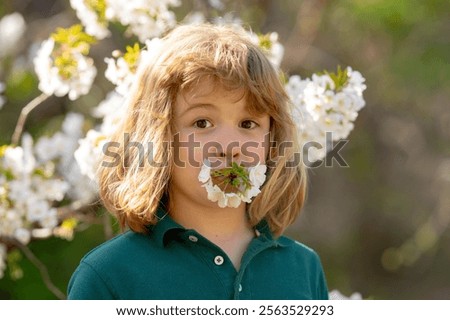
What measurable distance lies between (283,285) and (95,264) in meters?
0.44

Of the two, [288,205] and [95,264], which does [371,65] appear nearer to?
[288,205]

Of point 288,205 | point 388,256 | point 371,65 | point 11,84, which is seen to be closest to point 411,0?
point 371,65

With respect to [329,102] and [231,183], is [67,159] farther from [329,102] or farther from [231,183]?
[231,183]

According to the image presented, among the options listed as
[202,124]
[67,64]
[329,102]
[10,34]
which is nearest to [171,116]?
[202,124]

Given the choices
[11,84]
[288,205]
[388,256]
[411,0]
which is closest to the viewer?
[288,205]

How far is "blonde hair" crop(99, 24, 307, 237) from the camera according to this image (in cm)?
189

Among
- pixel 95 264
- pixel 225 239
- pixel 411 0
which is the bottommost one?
pixel 95 264

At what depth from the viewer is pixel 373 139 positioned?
703cm

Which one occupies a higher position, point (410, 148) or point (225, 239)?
point (410, 148)

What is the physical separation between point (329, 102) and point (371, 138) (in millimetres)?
4552

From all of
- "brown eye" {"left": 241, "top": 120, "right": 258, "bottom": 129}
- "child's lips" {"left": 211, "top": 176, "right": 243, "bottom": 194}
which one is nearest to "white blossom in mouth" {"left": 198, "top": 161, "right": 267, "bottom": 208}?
"child's lips" {"left": 211, "top": 176, "right": 243, "bottom": 194}

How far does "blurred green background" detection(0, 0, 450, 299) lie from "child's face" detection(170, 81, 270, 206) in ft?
9.10

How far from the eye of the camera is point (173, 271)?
5.94ft

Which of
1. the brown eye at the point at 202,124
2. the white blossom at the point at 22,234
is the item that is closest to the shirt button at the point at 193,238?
the brown eye at the point at 202,124
